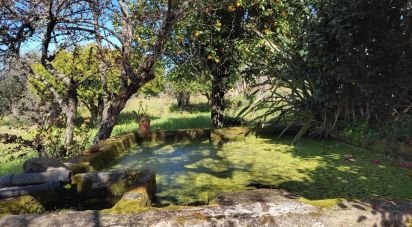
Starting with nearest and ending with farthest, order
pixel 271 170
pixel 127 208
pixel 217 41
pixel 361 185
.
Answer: pixel 127 208
pixel 361 185
pixel 271 170
pixel 217 41

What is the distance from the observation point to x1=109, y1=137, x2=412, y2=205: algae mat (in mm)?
5695

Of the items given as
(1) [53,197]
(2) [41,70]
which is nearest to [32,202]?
(1) [53,197]

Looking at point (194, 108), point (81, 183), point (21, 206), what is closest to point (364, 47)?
point (81, 183)

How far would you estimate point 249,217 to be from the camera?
12.4 ft

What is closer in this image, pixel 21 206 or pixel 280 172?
pixel 21 206

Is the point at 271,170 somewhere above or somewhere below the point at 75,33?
below

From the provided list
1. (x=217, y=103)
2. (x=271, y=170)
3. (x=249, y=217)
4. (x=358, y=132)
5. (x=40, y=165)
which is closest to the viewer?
(x=249, y=217)

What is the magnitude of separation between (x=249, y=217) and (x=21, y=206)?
8.45ft

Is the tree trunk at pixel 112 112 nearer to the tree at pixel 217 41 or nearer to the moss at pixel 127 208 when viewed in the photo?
the tree at pixel 217 41

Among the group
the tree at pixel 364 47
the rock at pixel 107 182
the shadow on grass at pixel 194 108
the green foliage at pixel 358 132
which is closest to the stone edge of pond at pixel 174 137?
the green foliage at pixel 358 132

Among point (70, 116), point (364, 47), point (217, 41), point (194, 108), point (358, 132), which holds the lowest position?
point (358, 132)

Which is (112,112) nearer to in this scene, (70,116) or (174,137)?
(70,116)

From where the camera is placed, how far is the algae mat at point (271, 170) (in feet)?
18.7

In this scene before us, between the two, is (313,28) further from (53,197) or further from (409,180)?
(53,197)
